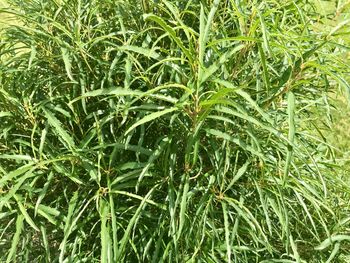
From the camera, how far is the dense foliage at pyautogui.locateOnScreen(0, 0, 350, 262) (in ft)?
3.95

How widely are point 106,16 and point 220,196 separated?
0.64 metres

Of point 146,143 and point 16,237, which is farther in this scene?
point 146,143

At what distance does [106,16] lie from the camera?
147 cm

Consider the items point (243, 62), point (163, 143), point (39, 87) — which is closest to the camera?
point (163, 143)

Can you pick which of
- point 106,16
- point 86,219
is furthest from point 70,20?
point 86,219

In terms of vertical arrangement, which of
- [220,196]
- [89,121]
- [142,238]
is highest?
[89,121]

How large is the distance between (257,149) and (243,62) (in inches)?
9.5

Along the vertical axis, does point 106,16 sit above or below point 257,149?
above

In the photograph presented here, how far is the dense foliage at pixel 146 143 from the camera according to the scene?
120 centimetres

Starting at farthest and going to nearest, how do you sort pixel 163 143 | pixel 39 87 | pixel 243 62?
pixel 39 87 < pixel 243 62 < pixel 163 143

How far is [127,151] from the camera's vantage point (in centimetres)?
136

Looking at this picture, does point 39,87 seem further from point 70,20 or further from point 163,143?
point 163,143

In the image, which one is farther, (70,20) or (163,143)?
(70,20)

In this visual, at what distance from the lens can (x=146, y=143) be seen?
4.51 feet
